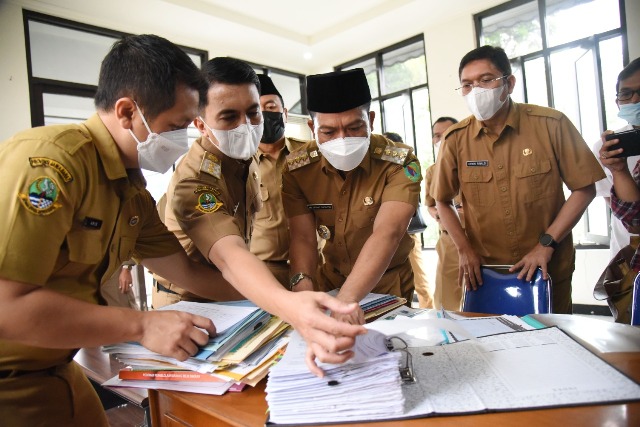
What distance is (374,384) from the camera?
777mm

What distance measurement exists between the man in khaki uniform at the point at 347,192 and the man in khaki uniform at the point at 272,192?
1.36 feet

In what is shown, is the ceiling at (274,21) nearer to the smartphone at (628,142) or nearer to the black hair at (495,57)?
the black hair at (495,57)

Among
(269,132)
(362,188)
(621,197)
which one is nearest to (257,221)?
(269,132)

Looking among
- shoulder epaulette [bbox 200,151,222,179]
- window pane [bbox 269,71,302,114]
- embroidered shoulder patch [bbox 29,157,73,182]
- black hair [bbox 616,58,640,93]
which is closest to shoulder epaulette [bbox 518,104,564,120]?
black hair [bbox 616,58,640,93]

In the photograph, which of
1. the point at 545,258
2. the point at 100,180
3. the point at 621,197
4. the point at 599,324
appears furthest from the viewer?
the point at 621,197

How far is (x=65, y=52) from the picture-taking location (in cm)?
498

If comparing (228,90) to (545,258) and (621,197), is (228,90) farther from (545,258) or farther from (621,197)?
(621,197)

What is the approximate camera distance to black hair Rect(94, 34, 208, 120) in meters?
1.08

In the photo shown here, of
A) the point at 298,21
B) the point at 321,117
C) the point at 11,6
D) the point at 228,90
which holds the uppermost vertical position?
the point at 298,21

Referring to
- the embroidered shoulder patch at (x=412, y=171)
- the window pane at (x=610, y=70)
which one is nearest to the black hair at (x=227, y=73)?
the embroidered shoulder patch at (x=412, y=171)

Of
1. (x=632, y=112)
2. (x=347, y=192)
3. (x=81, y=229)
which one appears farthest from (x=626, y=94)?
(x=81, y=229)

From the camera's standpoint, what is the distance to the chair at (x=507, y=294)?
5.58 ft

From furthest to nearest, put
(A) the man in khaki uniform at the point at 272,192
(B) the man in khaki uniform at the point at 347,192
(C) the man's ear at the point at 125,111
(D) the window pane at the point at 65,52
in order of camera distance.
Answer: (D) the window pane at the point at 65,52
(A) the man in khaki uniform at the point at 272,192
(B) the man in khaki uniform at the point at 347,192
(C) the man's ear at the point at 125,111

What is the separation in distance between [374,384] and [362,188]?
3.41ft
